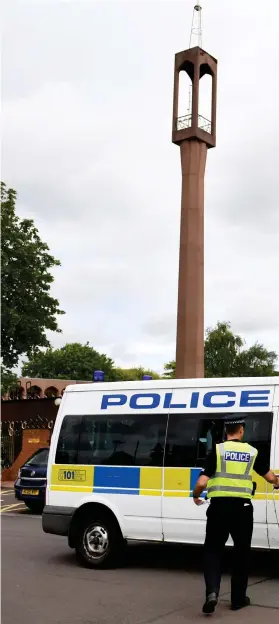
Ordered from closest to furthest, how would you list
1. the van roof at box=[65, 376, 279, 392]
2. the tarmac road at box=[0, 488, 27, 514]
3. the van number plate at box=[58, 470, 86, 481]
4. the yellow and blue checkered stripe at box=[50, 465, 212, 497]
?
the van roof at box=[65, 376, 279, 392] → the yellow and blue checkered stripe at box=[50, 465, 212, 497] → the van number plate at box=[58, 470, 86, 481] → the tarmac road at box=[0, 488, 27, 514]

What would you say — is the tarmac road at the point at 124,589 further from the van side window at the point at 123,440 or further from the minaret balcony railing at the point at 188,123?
the minaret balcony railing at the point at 188,123

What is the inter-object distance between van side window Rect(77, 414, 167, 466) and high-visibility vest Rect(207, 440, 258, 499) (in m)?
2.18

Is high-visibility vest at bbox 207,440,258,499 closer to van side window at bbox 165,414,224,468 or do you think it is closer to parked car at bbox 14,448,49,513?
van side window at bbox 165,414,224,468

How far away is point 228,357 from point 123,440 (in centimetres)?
5432

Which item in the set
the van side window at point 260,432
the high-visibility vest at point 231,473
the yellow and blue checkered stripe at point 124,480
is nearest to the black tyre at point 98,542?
the yellow and blue checkered stripe at point 124,480

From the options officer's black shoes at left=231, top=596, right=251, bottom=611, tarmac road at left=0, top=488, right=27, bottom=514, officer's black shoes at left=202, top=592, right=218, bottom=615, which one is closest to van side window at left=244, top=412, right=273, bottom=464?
officer's black shoes at left=231, top=596, right=251, bottom=611

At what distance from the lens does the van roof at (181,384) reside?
29.0ft

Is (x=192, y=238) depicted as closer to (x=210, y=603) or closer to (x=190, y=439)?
(x=190, y=439)

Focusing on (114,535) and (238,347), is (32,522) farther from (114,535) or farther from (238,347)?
(238,347)

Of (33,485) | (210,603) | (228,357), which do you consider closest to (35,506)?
(33,485)

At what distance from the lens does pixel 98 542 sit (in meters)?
9.44

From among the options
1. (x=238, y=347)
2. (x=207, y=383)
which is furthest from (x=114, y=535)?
(x=238, y=347)

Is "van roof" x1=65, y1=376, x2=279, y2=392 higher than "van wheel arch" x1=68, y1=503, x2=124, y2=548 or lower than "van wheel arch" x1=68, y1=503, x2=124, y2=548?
higher

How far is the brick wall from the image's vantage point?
25.3 meters
